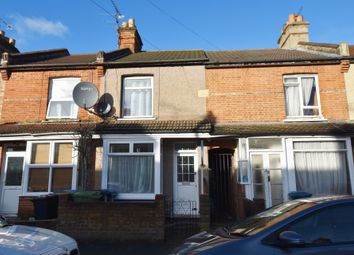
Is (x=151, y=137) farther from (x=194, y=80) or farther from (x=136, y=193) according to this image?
(x=194, y=80)

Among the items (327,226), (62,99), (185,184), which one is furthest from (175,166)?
(327,226)

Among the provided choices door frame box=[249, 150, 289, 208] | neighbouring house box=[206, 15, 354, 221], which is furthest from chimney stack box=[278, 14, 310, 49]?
door frame box=[249, 150, 289, 208]

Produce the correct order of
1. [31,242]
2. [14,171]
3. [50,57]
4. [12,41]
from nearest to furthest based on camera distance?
[31,242]
[14,171]
[50,57]
[12,41]

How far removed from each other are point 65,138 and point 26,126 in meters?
1.75

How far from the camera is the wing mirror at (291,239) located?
3152 mm

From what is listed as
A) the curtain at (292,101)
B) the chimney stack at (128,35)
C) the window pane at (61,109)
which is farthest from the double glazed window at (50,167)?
the curtain at (292,101)

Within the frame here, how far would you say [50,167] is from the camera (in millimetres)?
10570

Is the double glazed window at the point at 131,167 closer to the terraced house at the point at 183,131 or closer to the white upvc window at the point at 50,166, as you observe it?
the terraced house at the point at 183,131

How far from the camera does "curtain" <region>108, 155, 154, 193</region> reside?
33.7 feet

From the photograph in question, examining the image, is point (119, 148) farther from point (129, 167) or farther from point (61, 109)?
point (61, 109)

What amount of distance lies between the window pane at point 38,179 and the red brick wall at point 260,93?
642cm

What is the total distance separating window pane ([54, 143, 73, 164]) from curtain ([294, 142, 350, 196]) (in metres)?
7.95

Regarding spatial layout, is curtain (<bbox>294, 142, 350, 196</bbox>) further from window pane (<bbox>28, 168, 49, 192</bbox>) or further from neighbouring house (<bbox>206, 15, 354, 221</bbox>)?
window pane (<bbox>28, 168, 49, 192</bbox>)

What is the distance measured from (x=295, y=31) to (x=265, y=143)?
24.9 ft
